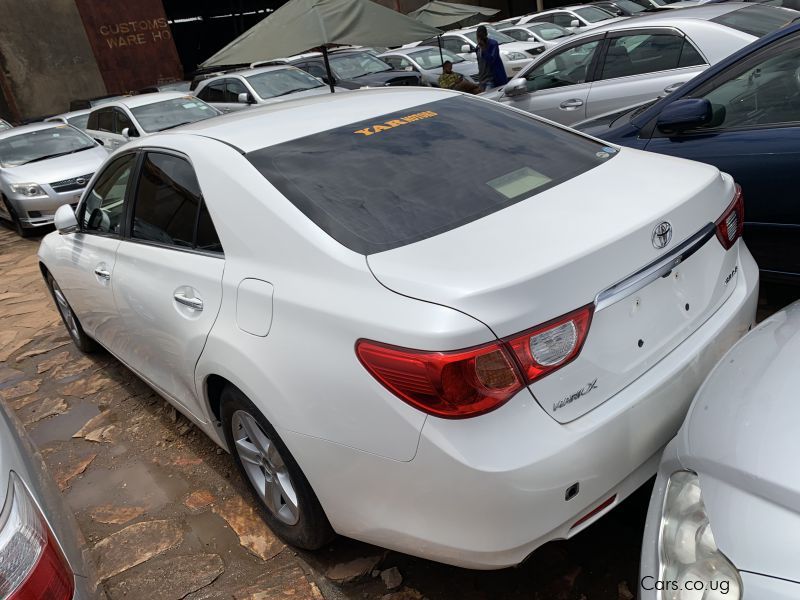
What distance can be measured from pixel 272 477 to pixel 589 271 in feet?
4.60

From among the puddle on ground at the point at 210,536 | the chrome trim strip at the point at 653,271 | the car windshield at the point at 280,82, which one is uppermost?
the chrome trim strip at the point at 653,271

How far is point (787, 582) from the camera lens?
1.21 meters

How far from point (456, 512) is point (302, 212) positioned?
41.4 inches

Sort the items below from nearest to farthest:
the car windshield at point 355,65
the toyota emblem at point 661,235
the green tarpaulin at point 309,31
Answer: the toyota emblem at point 661,235 → the green tarpaulin at point 309,31 → the car windshield at point 355,65

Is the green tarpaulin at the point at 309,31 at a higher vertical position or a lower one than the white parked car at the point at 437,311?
higher

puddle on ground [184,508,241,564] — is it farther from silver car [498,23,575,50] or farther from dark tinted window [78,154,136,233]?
silver car [498,23,575,50]

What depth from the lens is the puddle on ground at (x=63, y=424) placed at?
3906 mm

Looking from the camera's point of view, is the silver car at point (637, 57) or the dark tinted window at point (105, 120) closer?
the silver car at point (637, 57)

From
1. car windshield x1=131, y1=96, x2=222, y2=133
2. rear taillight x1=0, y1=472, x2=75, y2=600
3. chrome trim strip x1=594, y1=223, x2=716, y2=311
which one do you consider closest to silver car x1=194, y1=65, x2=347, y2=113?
car windshield x1=131, y1=96, x2=222, y2=133

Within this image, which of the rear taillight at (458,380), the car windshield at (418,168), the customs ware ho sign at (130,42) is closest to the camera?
the rear taillight at (458,380)

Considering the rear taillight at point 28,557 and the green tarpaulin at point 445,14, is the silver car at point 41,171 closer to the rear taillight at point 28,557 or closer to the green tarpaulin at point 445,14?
the green tarpaulin at point 445,14

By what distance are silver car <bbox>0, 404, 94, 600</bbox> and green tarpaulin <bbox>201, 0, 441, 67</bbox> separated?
281 inches

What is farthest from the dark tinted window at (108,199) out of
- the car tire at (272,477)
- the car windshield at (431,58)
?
the car windshield at (431,58)

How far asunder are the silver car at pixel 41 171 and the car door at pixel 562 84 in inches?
232
